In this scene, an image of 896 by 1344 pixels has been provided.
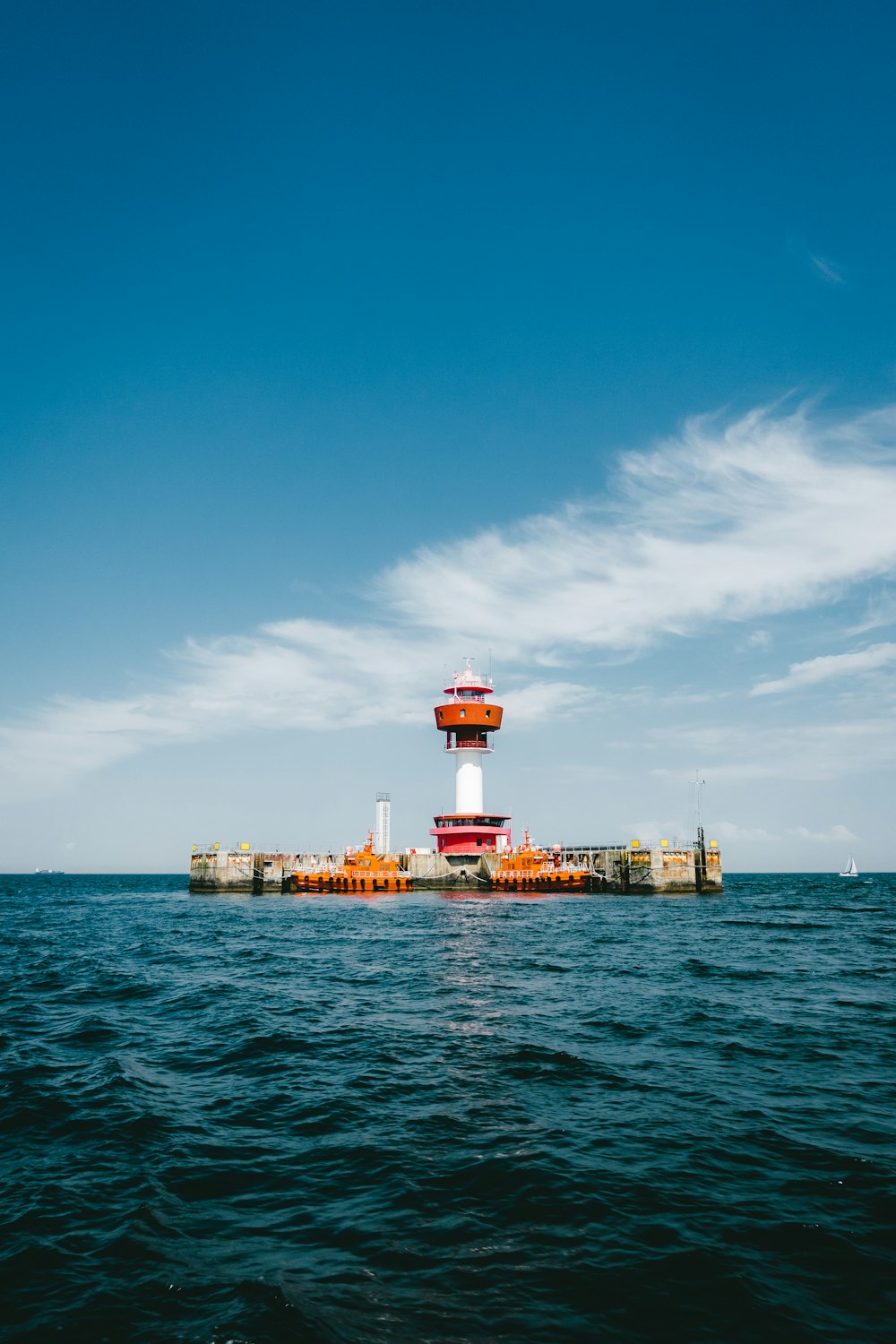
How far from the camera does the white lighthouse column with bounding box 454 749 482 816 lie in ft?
233

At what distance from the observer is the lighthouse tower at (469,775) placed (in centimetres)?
7056

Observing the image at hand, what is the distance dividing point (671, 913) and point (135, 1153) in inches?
1723

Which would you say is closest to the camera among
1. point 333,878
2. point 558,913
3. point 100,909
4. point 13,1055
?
point 13,1055

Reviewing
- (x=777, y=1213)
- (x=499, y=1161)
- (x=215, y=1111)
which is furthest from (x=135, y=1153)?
(x=777, y=1213)

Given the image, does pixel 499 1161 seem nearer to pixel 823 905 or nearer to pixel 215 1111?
pixel 215 1111

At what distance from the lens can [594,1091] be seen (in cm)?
1255

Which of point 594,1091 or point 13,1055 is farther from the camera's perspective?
point 13,1055

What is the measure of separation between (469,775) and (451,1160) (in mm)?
61297

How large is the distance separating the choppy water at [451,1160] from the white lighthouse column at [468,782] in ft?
156

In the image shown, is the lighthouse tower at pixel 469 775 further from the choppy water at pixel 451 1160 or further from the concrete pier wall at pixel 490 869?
the choppy water at pixel 451 1160

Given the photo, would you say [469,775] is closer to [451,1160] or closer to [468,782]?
[468,782]

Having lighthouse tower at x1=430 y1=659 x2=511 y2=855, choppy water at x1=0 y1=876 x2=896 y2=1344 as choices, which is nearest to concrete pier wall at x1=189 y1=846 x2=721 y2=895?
lighthouse tower at x1=430 y1=659 x2=511 y2=855

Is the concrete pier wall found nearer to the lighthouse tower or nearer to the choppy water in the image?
the lighthouse tower

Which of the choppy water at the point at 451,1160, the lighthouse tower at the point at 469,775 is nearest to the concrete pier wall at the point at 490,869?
the lighthouse tower at the point at 469,775
